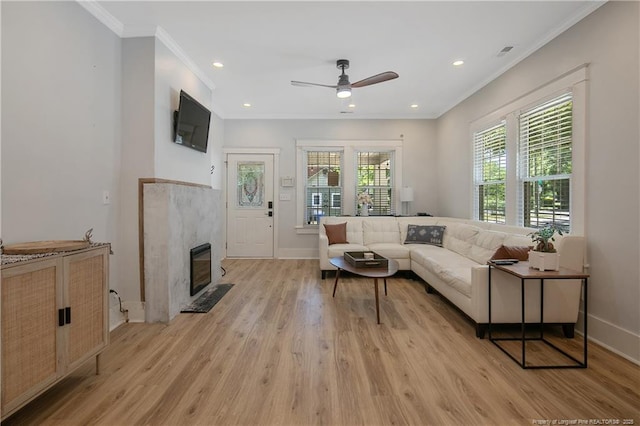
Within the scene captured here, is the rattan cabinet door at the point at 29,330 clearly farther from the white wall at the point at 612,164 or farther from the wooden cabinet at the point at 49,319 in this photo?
the white wall at the point at 612,164

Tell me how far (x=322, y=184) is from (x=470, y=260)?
320cm

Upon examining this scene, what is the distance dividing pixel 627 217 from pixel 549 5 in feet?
6.22

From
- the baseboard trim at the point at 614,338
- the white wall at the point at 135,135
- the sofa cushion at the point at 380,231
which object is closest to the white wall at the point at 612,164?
the baseboard trim at the point at 614,338

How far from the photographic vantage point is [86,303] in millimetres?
1848

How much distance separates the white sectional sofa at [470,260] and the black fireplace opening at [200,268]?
1684 millimetres

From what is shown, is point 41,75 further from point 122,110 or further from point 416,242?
point 416,242

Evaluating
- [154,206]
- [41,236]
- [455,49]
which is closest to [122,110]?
[154,206]

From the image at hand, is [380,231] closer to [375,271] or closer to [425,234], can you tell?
[425,234]

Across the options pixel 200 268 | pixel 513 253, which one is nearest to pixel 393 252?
pixel 513 253

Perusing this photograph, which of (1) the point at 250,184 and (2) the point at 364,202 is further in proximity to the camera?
(1) the point at 250,184

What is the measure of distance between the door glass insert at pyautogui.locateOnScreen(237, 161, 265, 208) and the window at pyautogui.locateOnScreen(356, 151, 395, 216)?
6.88ft

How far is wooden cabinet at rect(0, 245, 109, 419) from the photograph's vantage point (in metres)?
1.40

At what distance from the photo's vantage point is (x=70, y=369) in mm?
1715

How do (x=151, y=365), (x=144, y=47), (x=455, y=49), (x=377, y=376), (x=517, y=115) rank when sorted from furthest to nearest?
(x=517, y=115)
(x=455, y=49)
(x=144, y=47)
(x=151, y=365)
(x=377, y=376)
